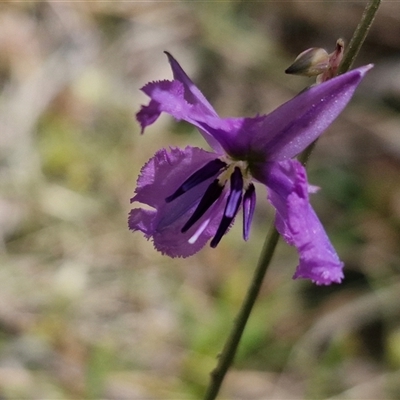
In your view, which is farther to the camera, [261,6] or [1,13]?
[261,6]

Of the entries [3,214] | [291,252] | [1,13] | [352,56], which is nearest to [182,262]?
[291,252]

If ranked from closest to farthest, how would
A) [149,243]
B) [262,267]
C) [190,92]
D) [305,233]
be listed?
1. [305,233]
2. [190,92]
3. [262,267]
4. [149,243]

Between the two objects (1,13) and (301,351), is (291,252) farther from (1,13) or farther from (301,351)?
(1,13)

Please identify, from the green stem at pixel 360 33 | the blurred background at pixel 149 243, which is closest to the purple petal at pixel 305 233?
the green stem at pixel 360 33

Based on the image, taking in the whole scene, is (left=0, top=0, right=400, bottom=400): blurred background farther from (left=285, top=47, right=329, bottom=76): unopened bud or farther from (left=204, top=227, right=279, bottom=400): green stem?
(left=285, top=47, right=329, bottom=76): unopened bud

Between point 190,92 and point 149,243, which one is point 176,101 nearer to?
point 190,92

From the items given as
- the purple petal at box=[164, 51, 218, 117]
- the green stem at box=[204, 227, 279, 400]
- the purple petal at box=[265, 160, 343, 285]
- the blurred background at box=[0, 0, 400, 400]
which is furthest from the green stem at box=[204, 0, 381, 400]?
the blurred background at box=[0, 0, 400, 400]

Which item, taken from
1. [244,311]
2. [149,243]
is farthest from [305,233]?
[149,243]
